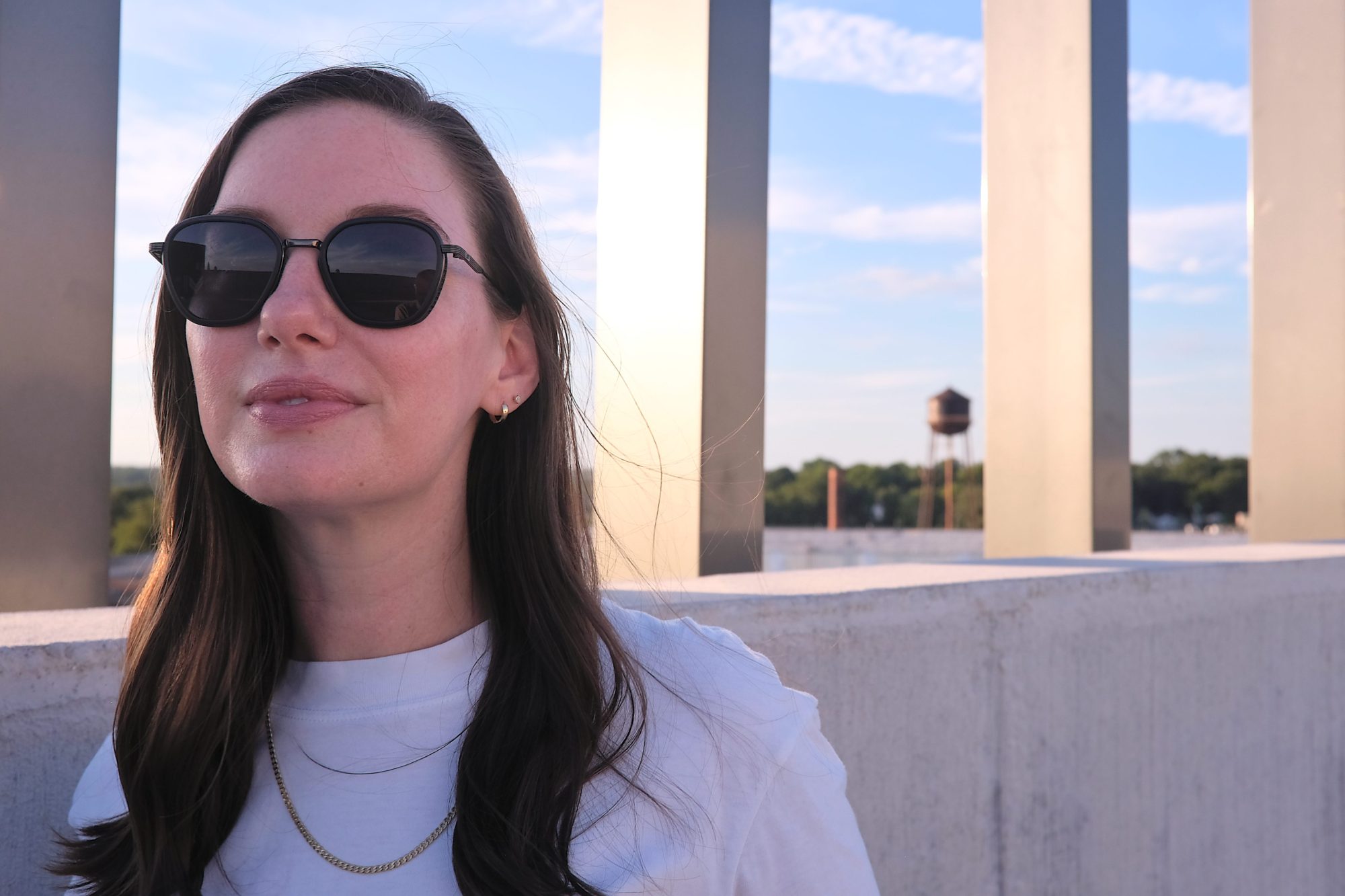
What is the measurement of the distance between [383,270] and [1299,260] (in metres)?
7.00

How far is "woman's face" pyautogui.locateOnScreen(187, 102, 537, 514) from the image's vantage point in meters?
1.51

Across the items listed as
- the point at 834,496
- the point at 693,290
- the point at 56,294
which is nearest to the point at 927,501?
the point at 834,496

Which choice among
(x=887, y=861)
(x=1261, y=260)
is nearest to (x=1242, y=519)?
(x=1261, y=260)

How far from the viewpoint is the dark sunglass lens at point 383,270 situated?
5.00 ft

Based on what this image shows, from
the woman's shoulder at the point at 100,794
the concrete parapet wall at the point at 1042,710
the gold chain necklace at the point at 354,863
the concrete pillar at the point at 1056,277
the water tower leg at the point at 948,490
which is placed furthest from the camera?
the water tower leg at the point at 948,490

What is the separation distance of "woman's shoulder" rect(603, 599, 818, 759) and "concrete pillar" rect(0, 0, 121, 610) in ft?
4.78

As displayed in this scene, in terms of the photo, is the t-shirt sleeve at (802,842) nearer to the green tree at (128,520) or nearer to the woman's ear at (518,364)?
the woman's ear at (518,364)

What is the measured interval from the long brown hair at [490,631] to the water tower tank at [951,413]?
2471 cm

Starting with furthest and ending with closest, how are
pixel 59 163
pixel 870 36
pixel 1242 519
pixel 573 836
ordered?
pixel 1242 519
pixel 870 36
pixel 59 163
pixel 573 836

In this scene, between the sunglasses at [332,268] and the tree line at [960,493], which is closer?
the sunglasses at [332,268]

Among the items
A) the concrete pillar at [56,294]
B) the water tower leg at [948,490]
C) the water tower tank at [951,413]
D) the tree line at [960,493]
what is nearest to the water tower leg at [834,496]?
the tree line at [960,493]

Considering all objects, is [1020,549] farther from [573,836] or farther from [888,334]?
[888,334]

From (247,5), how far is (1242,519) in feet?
84.4

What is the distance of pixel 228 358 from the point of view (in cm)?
156
